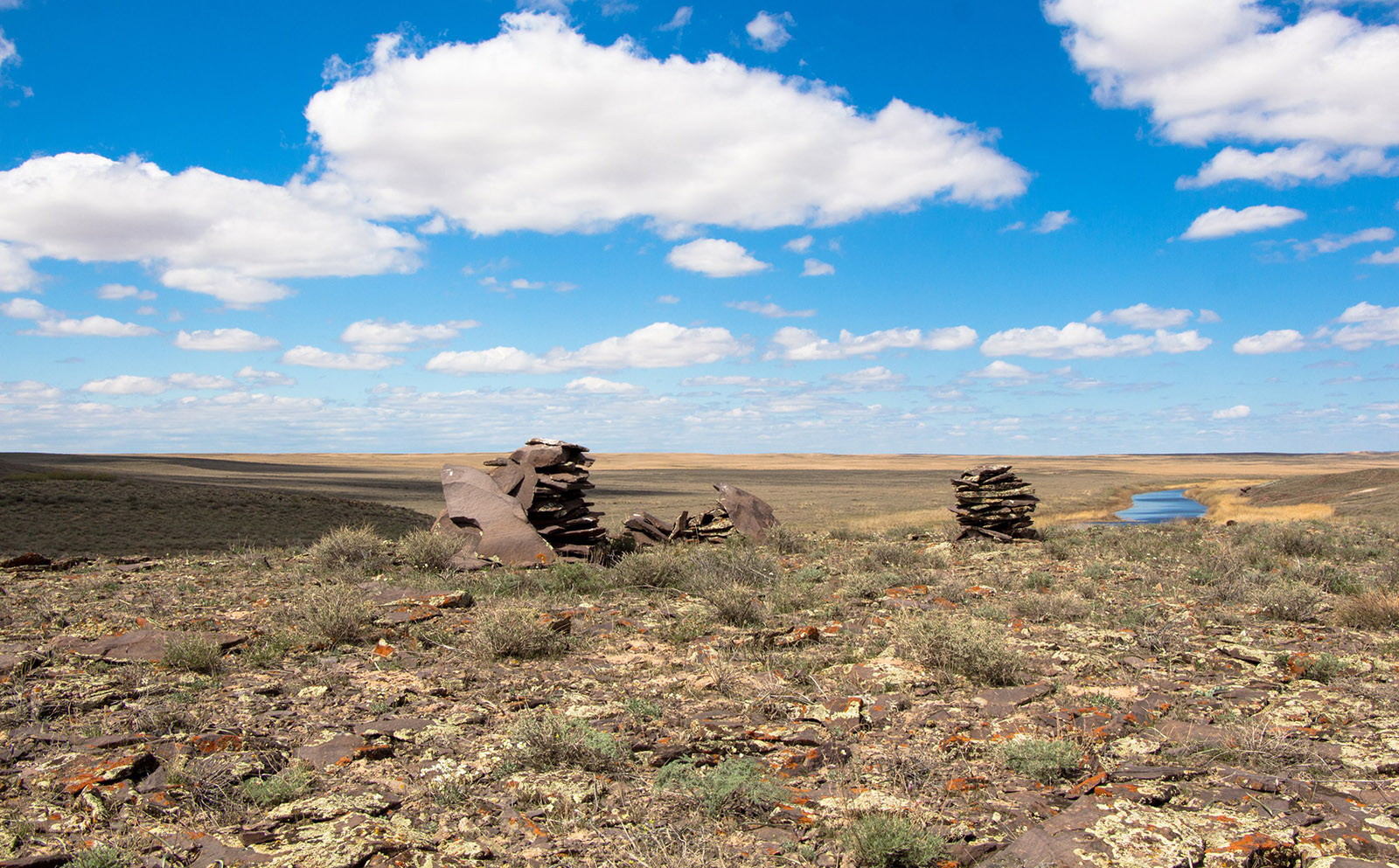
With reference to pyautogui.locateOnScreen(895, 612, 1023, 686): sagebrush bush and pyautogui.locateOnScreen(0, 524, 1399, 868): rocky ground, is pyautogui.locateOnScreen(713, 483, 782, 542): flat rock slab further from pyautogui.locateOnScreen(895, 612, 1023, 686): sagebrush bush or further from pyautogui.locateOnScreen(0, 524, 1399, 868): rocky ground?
pyautogui.locateOnScreen(895, 612, 1023, 686): sagebrush bush

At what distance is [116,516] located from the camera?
18.8 m

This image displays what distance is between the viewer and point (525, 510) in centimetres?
1265

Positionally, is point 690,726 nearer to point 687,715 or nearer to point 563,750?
point 687,715

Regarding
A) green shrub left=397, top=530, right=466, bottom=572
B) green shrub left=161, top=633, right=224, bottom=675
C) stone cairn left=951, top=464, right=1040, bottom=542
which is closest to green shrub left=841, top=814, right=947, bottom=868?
green shrub left=161, top=633, right=224, bottom=675

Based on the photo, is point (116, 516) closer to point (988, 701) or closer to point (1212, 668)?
point (988, 701)

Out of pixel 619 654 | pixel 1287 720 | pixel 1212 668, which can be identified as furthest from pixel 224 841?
pixel 1212 668

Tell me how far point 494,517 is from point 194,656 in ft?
19.9

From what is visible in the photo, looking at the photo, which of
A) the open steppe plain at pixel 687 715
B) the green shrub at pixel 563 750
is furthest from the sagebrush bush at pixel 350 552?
the green shrub at pixel 563 750

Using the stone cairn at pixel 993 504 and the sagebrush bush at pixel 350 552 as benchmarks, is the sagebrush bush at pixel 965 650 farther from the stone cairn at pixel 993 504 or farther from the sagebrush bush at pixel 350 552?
the stone cairn at pixel 993 504

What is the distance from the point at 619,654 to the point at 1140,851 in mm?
4770

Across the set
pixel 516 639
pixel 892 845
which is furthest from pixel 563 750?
pixel 516 639

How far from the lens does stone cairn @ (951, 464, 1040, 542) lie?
54.2 feet

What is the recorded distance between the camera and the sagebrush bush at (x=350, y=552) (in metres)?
11.5

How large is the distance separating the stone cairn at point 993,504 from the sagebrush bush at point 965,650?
948 cm
